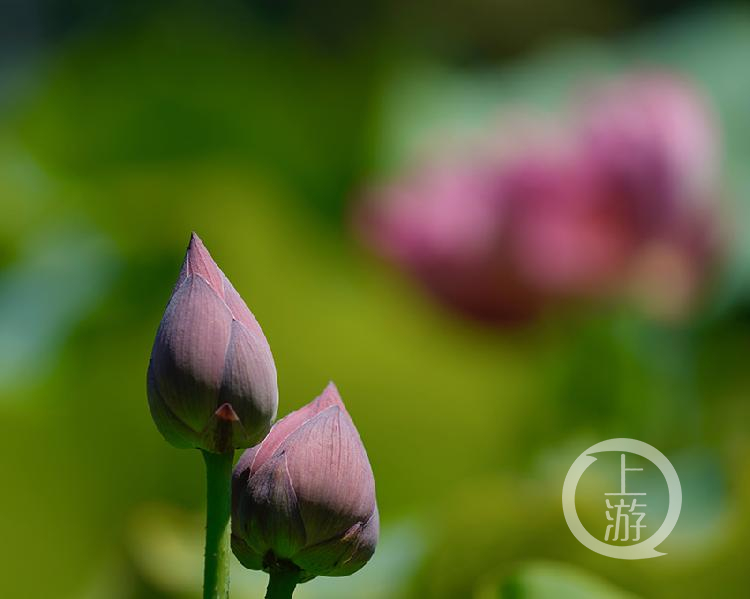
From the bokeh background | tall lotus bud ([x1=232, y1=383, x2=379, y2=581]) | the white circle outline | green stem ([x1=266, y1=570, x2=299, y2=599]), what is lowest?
green stem ([x1=266, y1=570, x2=299, y2=599])

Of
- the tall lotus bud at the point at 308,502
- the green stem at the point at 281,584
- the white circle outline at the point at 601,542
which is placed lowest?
the green stem at the point at 281,584

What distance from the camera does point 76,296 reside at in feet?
3.52

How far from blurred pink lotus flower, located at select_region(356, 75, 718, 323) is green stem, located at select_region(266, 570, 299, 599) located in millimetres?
749

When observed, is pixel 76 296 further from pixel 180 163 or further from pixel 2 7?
pixel 2 7

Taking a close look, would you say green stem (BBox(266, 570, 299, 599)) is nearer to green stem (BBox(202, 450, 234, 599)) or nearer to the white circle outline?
green stem (BBox(202, 450, 234, 599))

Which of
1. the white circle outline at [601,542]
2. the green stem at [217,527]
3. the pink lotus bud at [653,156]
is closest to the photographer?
the green stem at [217,527]

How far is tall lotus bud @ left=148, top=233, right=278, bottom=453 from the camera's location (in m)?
0.25

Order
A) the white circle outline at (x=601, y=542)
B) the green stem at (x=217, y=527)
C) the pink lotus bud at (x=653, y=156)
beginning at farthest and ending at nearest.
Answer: the pink lotus bud at (x=653, y=156), the white circle outline at (x=601, y=542), the green stem at (x=217, y=527)

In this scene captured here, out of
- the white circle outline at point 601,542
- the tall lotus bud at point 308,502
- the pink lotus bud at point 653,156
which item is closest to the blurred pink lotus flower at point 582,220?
the pink lotus bud at point 653,156

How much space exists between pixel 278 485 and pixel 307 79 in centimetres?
165

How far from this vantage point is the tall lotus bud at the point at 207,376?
0.25 meters

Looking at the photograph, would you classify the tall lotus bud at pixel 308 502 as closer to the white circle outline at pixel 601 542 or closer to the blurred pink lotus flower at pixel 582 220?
the white circle outline at pixel 601 542

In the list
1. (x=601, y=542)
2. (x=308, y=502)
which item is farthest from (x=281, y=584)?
(x=601, y=542)

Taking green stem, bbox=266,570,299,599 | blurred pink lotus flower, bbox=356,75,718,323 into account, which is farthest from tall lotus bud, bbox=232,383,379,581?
blurred pink lotus flower, bbox=356,75,718,323
